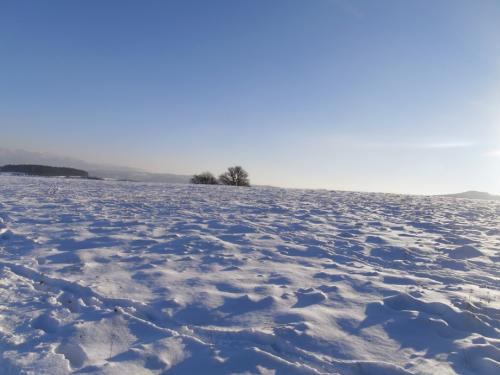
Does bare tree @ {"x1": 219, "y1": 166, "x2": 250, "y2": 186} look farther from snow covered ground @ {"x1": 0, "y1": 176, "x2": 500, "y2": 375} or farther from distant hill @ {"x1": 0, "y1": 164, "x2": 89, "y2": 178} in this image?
snow covered ground @ {"x1": 0, "y1": 176, "x2": 500, "y2": 375}

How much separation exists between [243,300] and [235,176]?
187 ft

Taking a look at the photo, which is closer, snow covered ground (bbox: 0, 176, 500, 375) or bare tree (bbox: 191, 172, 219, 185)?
snow covered ground (bbox: 0, 176, 500, 375)

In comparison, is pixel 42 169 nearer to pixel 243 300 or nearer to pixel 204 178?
pixel 204 178

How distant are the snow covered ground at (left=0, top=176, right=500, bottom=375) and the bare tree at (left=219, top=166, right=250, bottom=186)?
51057 millimetres

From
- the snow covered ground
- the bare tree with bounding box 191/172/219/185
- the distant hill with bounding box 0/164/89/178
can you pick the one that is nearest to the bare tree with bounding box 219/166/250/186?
the bare tree with bounding box 191/172/219/185

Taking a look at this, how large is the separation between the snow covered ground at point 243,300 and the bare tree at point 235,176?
5106 centimetres

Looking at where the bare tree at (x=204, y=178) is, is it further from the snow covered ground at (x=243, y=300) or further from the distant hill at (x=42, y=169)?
the snow covered ground at (x=243, y=300)

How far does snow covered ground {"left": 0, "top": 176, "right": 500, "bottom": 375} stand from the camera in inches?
148

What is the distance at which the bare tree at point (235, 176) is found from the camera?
61.4 m

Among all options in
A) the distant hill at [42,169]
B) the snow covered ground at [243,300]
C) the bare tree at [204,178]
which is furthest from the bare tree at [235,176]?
the snow covered ground at [243,300]

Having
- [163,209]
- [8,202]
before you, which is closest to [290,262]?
[163,209]

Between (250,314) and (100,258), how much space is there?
3.80 metres

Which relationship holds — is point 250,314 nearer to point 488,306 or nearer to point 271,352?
point 271,352

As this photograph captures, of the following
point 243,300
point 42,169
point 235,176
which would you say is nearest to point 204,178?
point 235,176
